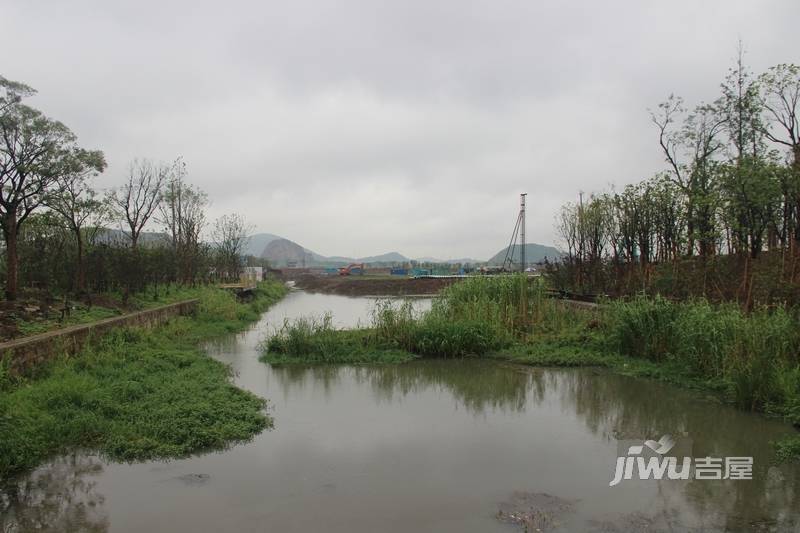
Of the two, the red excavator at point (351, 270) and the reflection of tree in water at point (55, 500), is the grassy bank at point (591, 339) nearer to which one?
the reflection of tree in water at point (55, 500)

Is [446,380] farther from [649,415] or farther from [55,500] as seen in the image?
[55,500]

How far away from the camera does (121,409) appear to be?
19.6ft

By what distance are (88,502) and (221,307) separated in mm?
14052

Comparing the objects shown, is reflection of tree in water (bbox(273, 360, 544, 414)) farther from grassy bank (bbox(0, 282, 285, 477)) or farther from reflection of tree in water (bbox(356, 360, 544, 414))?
grassy bank (bbox(0, 282, 285, 477))

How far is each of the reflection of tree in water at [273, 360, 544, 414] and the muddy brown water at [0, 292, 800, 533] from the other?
10.9 inches

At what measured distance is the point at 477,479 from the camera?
461 centimetres

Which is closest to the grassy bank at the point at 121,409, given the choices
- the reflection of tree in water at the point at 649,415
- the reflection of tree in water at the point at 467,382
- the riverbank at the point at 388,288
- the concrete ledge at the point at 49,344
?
the concrete ledge at the point at 49,344

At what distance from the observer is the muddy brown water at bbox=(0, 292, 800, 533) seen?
3.87 meters

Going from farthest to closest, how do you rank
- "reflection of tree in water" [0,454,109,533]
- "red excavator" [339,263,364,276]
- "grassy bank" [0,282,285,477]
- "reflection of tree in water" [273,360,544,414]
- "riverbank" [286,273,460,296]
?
"red excavator" [339,263,364,276], "riverbank" [286,273,460,296], "reflection of tree in water" [273,360,544,414], "grassy bank" [0,282,285,477], "reflection of tree in water" [0,454,109,533]

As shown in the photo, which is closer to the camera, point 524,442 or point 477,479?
point 477,479

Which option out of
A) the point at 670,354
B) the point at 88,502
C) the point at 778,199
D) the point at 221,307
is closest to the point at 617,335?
the point at 670,354

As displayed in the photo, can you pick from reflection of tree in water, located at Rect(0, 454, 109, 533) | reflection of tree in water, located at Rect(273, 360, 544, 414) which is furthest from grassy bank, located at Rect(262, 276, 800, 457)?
reflection of tree in water, located at Rect(0, 454, 109, 533)

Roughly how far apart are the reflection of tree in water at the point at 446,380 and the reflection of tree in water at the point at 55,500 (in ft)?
12.5

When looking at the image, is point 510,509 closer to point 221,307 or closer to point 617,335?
point 617,335
